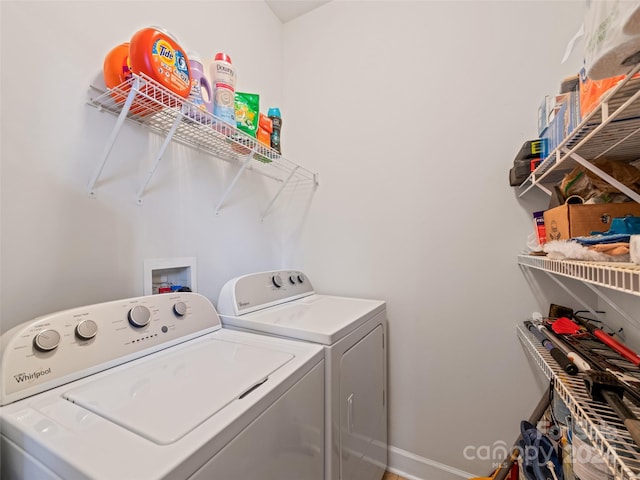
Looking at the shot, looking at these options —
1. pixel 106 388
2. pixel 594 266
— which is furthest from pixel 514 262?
pixel 106 388

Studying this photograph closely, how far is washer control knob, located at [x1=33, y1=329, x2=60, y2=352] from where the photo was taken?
749mm

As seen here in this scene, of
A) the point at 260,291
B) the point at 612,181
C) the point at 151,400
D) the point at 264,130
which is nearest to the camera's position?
the point at 151,400

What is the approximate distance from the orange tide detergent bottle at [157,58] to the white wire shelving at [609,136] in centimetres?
126

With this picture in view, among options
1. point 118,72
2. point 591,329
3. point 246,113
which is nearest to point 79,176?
point 118,72

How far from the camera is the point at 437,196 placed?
5.48 feet

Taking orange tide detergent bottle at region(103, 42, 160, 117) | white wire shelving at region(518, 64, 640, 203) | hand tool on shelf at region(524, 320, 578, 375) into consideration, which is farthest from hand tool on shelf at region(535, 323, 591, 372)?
orange tide detergent bottle at region(103, 42, 160, 117)

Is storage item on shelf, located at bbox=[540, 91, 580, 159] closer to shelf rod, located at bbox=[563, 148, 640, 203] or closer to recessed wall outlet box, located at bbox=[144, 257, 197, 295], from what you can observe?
shelf rod, located at bbox=[563, 148, 640, 203]

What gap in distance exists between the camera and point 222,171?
5.41 ft

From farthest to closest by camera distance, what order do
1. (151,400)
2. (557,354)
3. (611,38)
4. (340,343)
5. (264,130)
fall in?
(264,130), (340,343), (557,354), (151,400), (611,38)

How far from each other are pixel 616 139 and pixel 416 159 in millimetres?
922

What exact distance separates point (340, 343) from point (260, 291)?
1.94 ft

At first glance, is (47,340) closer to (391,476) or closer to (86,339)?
(86,339)

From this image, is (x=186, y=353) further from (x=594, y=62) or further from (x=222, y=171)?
(x=594, y=62)

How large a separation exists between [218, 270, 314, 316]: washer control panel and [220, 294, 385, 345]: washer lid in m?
0.04
